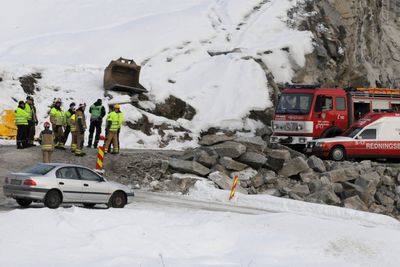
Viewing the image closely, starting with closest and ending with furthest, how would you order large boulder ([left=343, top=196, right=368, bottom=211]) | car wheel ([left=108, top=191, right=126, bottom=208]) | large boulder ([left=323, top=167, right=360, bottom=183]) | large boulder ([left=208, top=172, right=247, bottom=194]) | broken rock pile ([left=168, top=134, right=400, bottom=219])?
1. car wheel ([left=108, top=191, right=126, bottom=208])
2. large boulder ([left=208, top=172, right=247, bottom=194])
3. large boulder ([left=343, top=196, right=368, bottom=211])
4. broken rock pile ([left=168, top=134, right=400, bottom=219])
5. large boulder ([left=323, top=167, right=360, bottom=183])

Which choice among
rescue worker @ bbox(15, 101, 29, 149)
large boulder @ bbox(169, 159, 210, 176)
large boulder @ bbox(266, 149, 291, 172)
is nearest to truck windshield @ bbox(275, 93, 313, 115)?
large boulder @ bbox(266, 149, 291, 172)

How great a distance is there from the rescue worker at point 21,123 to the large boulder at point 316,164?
35.6ft

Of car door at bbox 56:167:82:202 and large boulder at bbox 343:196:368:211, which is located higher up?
car door at bbox 56:167:82:202

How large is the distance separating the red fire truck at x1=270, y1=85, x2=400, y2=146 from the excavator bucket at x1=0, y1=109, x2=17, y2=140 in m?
11.5

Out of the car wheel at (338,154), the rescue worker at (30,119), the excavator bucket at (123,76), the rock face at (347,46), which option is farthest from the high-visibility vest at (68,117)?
the rock face at (347,46)

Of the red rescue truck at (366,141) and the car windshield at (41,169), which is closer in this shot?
the car windshield at (41,169)

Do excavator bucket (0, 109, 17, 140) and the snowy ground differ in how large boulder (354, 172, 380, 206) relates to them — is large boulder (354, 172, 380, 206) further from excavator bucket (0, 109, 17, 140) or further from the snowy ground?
excavator bucket (0, 109, 17, 140)

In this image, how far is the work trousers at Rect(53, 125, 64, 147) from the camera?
75.5 ft

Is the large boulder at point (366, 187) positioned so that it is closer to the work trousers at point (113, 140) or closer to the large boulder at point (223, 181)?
the large boulder at point (223, 181)

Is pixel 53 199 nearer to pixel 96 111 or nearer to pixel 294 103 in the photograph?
pixel 96 111

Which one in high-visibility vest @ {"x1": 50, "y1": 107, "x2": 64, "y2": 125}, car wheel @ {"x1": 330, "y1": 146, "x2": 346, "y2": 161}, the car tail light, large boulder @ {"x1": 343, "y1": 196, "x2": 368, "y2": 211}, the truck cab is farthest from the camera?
the truck cab

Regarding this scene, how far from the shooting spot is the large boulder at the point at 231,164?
22188 millimetres

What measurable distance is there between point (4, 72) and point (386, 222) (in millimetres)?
21243

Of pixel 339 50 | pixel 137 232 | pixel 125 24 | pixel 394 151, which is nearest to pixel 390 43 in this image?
pixel 339 50
